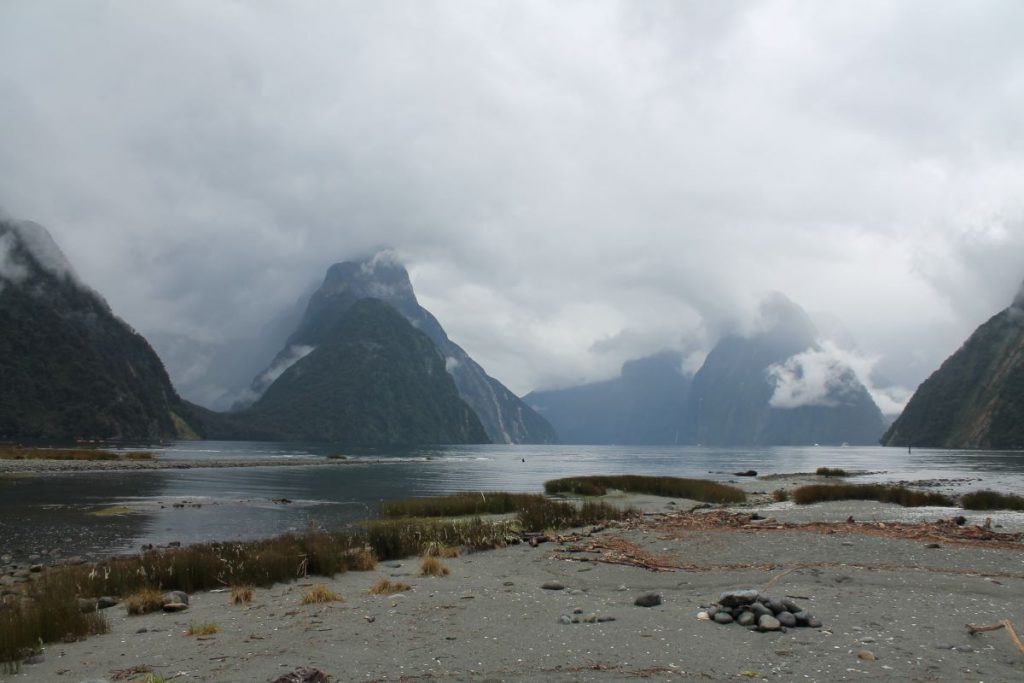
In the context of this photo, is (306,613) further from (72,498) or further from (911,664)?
(72,498)

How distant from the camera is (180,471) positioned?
7388 centimetres

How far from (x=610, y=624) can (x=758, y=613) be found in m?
2.45

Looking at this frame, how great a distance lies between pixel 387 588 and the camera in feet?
48.5

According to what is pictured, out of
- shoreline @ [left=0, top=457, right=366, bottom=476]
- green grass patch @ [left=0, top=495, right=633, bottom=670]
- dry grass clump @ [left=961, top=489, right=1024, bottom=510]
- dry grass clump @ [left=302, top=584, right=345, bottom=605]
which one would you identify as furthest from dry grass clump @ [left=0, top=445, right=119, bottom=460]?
dry grass clump @ [left=961, top=489, right=1024, bottom=510]

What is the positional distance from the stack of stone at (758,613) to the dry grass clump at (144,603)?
35.5 ft

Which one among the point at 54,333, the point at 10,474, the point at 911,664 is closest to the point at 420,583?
the point at 911,664

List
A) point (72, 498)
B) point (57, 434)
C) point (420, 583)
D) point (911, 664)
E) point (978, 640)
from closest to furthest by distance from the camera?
1. point (911, 664)
2. point (978, 640)
3. point (420, 583)
4. point (72, 498)
5. point (57, 434)

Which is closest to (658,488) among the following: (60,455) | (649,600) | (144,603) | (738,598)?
(649,600)

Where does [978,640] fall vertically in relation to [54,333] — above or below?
below

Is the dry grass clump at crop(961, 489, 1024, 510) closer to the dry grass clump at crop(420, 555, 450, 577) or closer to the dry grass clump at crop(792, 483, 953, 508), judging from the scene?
the dry grass clump at crop(792, 483, 953, 508)

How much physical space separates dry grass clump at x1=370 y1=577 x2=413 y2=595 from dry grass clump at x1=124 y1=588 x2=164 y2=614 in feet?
14.2

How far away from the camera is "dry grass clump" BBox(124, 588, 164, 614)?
1352 centimetres

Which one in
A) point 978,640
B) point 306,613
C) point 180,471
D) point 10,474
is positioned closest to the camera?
point 978,640

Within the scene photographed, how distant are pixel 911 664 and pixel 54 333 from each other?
236m
